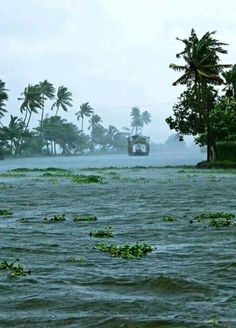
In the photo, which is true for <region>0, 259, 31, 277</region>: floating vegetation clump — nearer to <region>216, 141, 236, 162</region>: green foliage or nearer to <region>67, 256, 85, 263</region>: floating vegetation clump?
<region>67, 256, 85, 263</region>: floating vegetation clump

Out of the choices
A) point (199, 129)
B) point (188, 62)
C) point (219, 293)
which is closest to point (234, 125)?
point (199, 129)

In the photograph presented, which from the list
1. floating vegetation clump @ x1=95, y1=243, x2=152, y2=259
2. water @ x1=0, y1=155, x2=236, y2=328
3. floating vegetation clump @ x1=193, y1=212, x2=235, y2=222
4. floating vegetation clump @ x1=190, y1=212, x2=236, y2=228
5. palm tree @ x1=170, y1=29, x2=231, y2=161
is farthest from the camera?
palm tree @ x1=170, y1=29, x2=231, y2=161

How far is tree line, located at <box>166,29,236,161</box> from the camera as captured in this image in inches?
2761

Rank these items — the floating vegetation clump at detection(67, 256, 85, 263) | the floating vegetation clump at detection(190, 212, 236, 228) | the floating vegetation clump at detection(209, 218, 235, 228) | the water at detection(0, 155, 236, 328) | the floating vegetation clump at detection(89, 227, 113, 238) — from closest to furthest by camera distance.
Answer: the water at detection(0, 155, 236, 328), the floating vegetation clump at detection(67, 256, 85, 263), the floating vegetation clump at detection(89, 227, 113, 238), the floating vegetation clump at detection(209, 218, 235, 228), the floating vegetation clump at detection(190, 212, 236, 228)

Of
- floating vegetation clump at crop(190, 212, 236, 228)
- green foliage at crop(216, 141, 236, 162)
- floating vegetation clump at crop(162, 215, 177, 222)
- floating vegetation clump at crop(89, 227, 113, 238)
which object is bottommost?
floating vegetation clump at crop(89, 227, 113, 238)

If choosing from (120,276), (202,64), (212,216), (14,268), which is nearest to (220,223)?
(212,216)

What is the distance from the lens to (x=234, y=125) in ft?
246

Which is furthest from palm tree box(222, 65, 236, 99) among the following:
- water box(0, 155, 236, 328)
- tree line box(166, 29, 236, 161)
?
water box(0, 155, 236, 328)

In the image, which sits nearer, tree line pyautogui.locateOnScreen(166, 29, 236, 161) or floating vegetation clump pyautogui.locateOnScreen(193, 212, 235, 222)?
floating vegetation clump pyautogui.locateOnScreen(193, 212, 235, 222)

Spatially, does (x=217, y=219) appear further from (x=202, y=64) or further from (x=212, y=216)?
(x=202, y=64)

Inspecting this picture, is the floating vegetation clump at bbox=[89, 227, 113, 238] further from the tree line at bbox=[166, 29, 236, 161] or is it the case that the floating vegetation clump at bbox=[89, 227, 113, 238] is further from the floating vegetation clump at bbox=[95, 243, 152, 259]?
the tree line at bbox=[166, 29, 236, 161]

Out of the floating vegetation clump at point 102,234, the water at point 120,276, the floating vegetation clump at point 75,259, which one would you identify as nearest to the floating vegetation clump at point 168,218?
the water at point 120,276

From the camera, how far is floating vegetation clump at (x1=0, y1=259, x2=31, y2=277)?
11.4m

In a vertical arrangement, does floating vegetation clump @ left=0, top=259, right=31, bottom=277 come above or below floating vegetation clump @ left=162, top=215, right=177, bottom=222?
below
